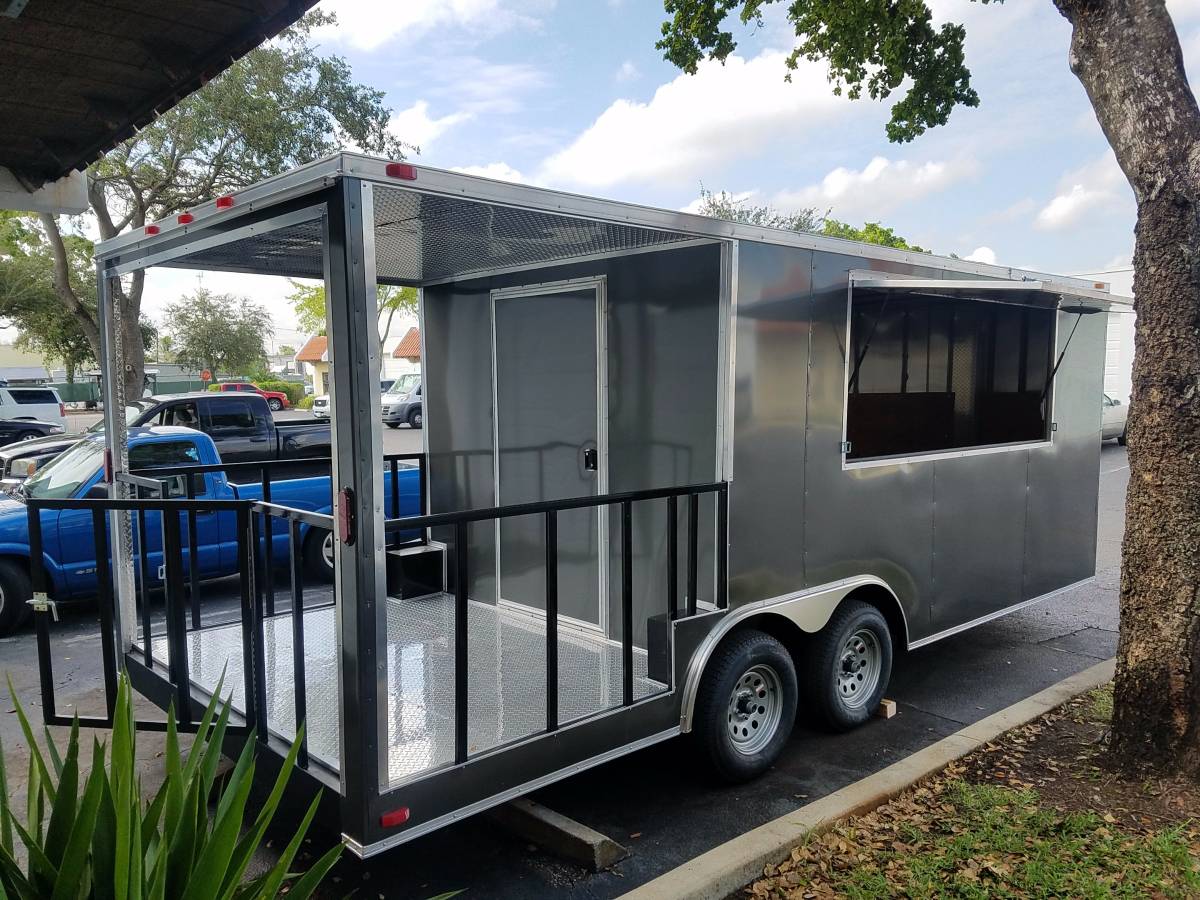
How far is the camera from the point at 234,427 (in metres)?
11.0

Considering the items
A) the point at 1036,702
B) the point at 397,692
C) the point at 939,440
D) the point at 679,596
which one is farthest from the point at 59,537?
the point at 1036,702

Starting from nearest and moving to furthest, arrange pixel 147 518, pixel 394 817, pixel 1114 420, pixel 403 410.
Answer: pixel 394 817 < pixel 147 518 < pixel 1114 420 < pixel 403 410

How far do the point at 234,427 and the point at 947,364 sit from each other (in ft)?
28.8

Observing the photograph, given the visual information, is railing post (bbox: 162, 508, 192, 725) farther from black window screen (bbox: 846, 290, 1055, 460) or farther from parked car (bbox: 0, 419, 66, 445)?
parked car (bbox: 0, 419, 66, 445)

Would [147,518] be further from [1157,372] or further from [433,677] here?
[1157,372]

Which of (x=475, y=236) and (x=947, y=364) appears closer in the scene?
(x=475, y=236)

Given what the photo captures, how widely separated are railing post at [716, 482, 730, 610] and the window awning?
4.73ft

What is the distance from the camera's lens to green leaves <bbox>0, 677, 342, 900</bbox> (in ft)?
6.37

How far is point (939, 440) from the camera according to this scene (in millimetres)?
5230

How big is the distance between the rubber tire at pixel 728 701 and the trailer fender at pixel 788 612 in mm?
68

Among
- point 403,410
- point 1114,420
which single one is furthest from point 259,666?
point 403,410

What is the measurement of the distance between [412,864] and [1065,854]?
2.56 metres

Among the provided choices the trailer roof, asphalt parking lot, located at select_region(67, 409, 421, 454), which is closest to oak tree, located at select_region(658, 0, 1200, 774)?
the trailer roof

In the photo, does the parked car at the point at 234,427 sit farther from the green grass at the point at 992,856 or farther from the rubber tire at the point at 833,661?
the green grass at the point at 992,856
